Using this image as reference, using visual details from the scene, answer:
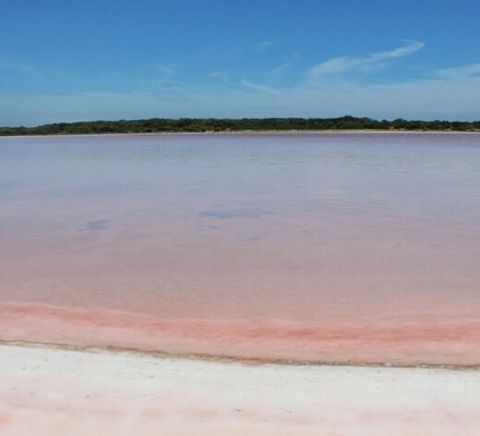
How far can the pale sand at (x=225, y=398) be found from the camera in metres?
2.31

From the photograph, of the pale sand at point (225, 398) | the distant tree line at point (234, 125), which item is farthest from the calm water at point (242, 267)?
the distant tree line at point (234, 125)

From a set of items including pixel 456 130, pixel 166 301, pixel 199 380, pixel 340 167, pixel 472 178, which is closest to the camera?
pixel 199 380

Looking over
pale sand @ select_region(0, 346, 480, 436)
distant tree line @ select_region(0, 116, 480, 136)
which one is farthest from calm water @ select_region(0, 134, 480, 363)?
distant tree line @ select_region(0, 116, 480, 136)

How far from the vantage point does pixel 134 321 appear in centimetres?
382

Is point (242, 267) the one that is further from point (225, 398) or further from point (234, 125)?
point (234, 125)

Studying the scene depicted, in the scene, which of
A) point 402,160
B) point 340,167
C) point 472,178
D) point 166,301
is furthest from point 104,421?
point 402,160

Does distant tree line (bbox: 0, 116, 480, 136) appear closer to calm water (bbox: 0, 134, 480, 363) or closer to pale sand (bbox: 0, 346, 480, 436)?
calm water (bbox: 0, 134, 480, 363)

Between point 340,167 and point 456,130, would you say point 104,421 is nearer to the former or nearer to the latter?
point 340,167

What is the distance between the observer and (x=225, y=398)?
8.38ft

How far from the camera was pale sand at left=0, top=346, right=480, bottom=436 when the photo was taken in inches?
91.0

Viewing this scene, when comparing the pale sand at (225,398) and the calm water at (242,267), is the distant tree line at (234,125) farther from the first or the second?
the pale sand at (225,398)

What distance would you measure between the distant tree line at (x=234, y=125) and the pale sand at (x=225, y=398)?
5005 cm

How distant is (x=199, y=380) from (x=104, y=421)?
536 millimetres

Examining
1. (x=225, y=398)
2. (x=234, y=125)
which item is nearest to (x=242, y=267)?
(x=225, y=398)
